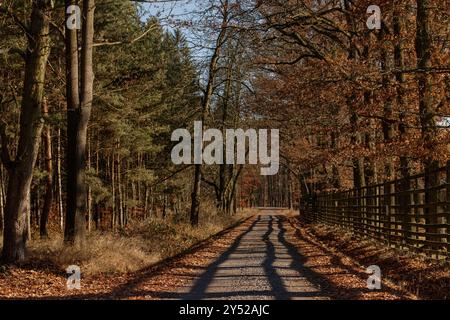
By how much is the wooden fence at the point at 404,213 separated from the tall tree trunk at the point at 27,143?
8.83 metres

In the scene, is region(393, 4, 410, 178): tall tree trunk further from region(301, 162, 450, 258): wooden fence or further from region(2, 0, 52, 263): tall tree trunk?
region(2, 0, 52, 263): tall tree trunk

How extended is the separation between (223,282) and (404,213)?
5.80 m

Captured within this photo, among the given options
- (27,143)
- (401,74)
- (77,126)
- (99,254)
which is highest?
(401,74)

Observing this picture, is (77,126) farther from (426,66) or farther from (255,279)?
(426,66)

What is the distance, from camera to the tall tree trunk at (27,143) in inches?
435

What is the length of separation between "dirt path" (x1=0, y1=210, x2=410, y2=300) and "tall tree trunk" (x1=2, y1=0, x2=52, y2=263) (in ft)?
3.41

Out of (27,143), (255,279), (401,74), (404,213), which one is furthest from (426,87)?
(27,143)

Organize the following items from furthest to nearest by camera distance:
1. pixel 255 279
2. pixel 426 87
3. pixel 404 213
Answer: pixel 404 213 → pixel 426 87 → pixel 255 279

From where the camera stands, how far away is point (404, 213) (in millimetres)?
12797

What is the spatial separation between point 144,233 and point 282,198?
107 m

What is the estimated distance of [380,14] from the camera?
46.6ft

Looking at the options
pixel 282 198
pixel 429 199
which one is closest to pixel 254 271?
pixel 429 199

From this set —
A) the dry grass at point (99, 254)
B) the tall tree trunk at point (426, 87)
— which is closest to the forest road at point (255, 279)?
the dry grass at point (99, 254)

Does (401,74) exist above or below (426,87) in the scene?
above
